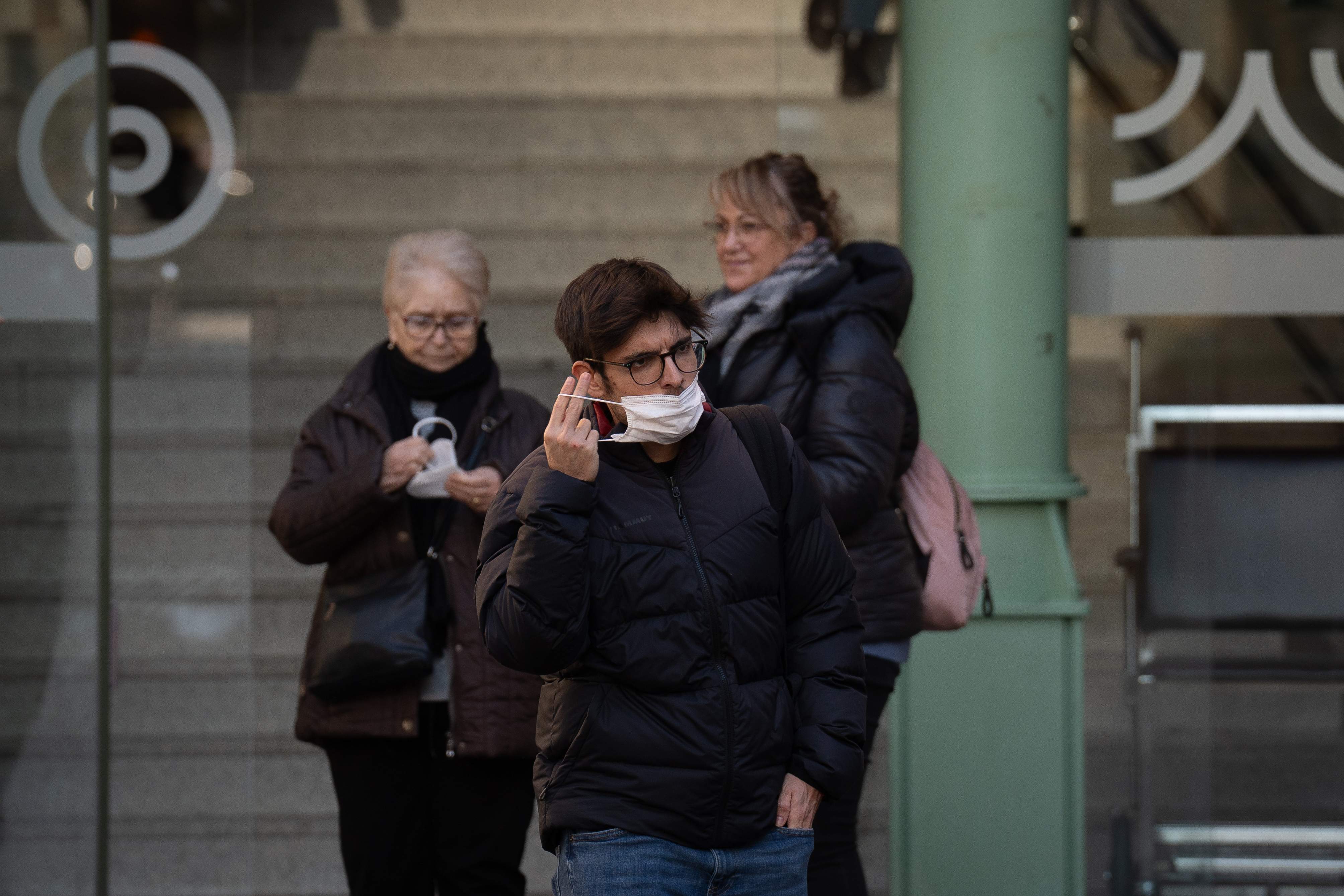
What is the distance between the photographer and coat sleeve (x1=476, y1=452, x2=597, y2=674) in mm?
2168

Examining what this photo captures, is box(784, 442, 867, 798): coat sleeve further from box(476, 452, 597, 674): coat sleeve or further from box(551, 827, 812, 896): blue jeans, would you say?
box(476, 452, 597, 674): coat sleeve

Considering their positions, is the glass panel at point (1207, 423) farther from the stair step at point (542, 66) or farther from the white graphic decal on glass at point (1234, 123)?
the stair step at point (542, 66)

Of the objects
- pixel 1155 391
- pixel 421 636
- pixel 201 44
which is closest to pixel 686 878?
pixel 421 636

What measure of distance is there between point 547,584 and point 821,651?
49 centimetres

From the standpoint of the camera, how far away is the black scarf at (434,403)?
3.28 m

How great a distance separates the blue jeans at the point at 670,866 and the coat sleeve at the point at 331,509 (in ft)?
3.57

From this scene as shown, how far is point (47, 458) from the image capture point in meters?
4.06

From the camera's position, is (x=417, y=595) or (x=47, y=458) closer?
(x=417, y=595)

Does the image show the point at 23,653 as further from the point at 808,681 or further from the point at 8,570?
the point at 808,681

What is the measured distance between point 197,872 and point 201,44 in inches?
107

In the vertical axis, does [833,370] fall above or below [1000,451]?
above

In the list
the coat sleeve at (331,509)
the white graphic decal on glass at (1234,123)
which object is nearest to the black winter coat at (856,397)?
the coat sleeve at (331,509)

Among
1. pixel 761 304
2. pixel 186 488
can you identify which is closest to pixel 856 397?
pixel 761 304

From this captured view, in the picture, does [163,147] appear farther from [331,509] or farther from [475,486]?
[475,486]
